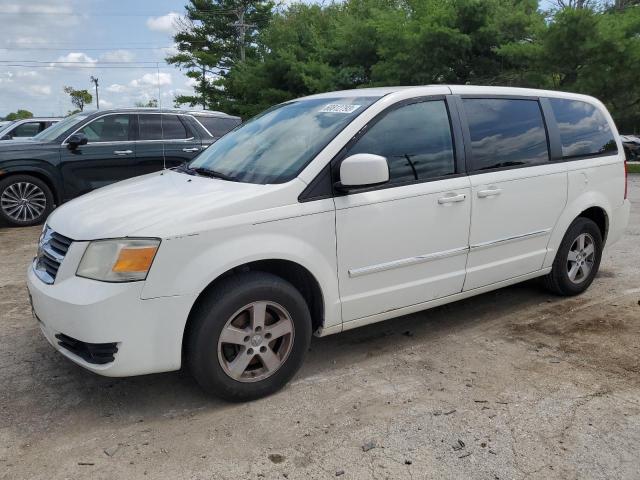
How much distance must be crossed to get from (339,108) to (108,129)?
632cm

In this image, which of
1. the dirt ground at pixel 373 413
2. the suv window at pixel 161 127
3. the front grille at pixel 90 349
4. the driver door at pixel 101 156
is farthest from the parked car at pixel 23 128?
the front grille at pixel 90 349

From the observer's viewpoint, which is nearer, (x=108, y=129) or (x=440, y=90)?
(x=440, y=90)

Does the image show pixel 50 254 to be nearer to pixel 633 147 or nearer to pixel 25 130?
pixel 25 130

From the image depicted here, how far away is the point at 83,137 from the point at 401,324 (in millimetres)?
6422

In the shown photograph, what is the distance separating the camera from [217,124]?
966cm

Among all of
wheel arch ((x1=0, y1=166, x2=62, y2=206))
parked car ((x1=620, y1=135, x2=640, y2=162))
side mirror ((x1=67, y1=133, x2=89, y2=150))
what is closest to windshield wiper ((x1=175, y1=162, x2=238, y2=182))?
side mirror ((x1=67, y1=133, x2=89, y2=150))

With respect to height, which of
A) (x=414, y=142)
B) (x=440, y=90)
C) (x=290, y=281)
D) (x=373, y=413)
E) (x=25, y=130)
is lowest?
(x=373, y=413)

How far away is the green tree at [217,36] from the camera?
42.2 m

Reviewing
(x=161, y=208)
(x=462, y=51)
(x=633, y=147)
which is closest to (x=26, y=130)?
(x=161, y=208)

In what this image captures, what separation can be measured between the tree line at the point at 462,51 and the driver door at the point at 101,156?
13.0 meters

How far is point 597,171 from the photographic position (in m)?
4.98

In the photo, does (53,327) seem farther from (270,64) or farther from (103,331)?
(270,64)

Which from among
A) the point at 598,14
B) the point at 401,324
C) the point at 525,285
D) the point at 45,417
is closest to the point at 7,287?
the point at 45,417

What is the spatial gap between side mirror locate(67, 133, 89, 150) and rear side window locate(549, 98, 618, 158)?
6786 mm
